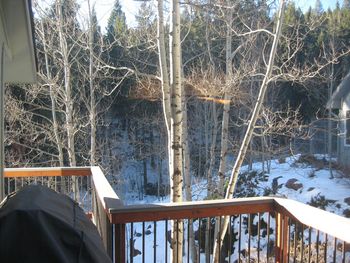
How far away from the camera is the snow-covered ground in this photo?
12.3 metres

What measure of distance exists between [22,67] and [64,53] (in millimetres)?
6325

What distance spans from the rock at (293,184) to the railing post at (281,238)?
11.3 metres

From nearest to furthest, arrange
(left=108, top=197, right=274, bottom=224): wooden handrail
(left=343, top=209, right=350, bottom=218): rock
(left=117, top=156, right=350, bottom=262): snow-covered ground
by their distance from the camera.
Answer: (left=108, top=197, right=274, bottom=224): wooden handrail
(left=343, top=209, right=350, bottom=218): rock
(left=117, top=156, right=350, bottom=262): snow-covered ground

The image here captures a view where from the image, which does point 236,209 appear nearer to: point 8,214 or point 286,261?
point 286,261

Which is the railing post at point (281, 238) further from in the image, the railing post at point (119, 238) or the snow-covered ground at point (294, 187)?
the snow-covered ground at point (294, 187)

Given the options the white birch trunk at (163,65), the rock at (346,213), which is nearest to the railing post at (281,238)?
the white birch trunk at (163,65)

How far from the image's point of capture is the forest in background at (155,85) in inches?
374

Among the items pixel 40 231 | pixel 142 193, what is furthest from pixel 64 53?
pixel 40 231

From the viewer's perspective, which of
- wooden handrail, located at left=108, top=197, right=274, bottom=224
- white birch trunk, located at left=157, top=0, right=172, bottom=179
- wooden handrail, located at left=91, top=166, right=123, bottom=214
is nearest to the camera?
wooden handrail, located at left=108, top=197, right=274, bottom=224

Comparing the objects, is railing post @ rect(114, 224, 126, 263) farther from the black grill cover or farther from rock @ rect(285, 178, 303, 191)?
rock @ rect(285, 178, 303, 191)

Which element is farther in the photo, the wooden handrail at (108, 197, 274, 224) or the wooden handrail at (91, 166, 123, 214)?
the wooden handrail at (91, 166, 123, 214)

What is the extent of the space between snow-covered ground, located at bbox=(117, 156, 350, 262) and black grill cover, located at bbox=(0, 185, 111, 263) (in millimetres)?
10558

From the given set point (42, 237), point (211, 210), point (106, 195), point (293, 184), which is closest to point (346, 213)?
point (293, 184)

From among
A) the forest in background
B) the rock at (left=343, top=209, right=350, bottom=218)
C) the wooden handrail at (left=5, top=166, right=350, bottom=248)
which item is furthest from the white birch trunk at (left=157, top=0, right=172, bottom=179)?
the rock at (left=343, top=209, right=350, bottom=218)
